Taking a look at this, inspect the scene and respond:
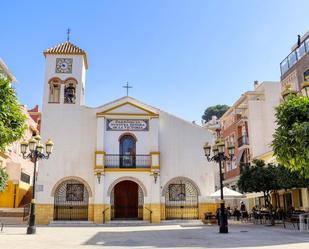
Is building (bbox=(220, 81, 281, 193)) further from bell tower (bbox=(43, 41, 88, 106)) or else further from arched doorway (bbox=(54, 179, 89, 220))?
bell tower (bbox=(43, 41, 88, 106))

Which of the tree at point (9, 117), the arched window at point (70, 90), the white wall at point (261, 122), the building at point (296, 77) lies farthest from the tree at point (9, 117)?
the white wall at point (261, 122)

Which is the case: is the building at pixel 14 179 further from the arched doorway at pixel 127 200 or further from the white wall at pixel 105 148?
the arched doorway at pixel 127 200

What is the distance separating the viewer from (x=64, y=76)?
29203 millimetres

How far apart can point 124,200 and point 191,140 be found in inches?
267

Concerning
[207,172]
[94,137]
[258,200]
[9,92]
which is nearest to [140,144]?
[94,137]

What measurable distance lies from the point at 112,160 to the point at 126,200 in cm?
333

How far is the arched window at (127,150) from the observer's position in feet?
92.3

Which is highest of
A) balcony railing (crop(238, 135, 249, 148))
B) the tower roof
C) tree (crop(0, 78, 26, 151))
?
the tower roof

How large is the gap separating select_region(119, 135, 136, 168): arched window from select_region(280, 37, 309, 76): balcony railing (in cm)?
1542

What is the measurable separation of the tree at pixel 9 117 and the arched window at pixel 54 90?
1735 centimetres

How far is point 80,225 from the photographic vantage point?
25.5 meters

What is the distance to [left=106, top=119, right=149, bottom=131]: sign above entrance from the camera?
28594mm

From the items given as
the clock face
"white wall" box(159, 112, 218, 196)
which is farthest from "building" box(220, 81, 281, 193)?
the clock face

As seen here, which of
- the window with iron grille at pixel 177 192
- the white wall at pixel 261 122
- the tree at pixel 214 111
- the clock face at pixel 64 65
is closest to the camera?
the window with iron grille at pixel 177 192
